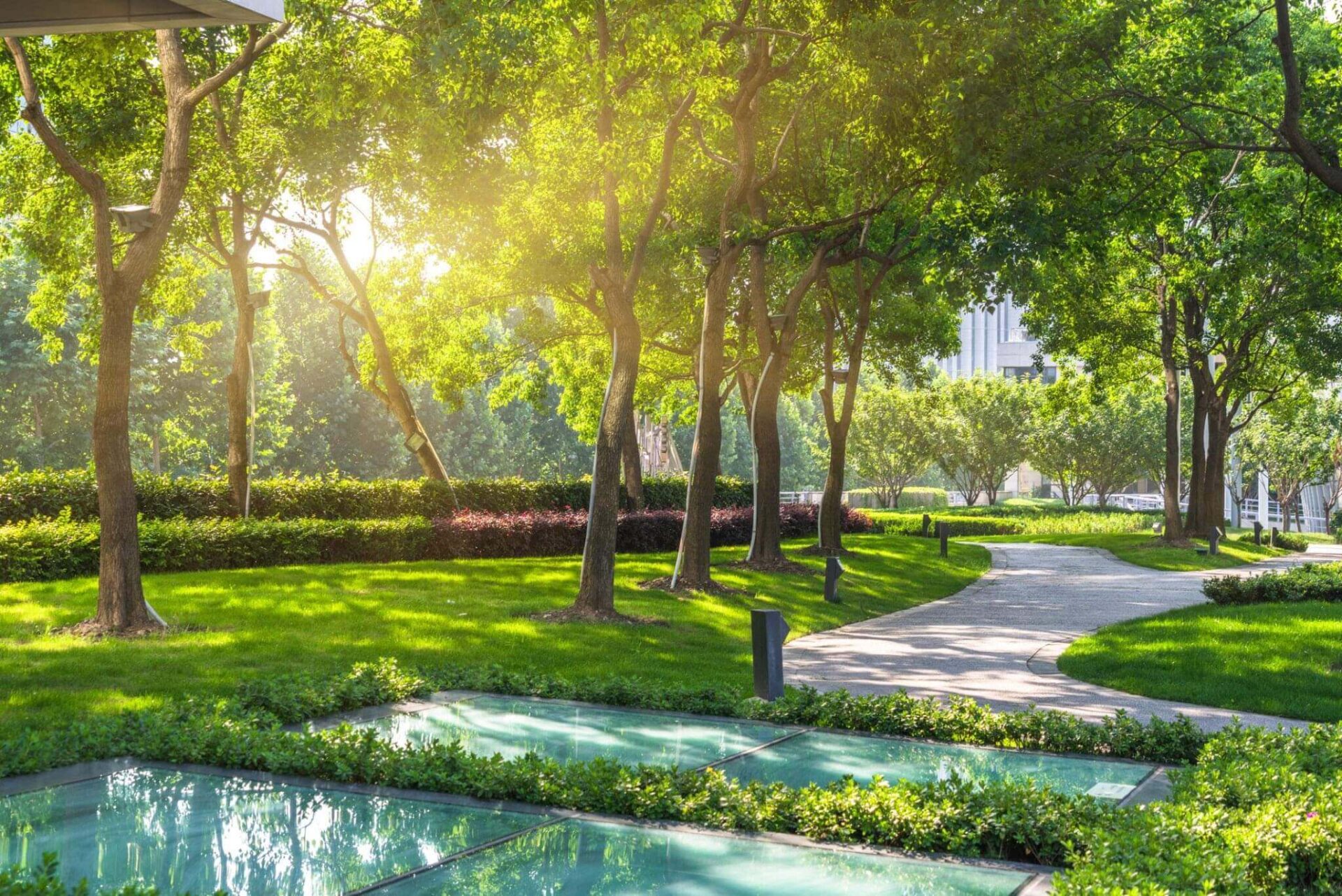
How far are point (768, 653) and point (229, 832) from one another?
15.1 feet

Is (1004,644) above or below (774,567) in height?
below

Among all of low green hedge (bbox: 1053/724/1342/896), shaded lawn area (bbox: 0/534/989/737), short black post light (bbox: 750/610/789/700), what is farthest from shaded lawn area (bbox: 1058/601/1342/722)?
low green hedge (bbox: 1053/724/1342/896)

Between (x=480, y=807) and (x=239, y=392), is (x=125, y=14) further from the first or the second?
(x=239, y=392)

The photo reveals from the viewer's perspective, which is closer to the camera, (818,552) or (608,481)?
(608,481)

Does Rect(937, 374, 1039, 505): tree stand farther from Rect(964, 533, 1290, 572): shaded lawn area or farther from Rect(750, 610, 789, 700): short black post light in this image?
Rect(750, 610, 789, 700): short black post light

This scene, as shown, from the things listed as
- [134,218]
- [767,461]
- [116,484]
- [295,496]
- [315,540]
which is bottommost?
[315,540]

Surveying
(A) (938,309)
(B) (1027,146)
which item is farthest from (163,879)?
(A) (938,309)

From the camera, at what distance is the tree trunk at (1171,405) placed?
35062 mm

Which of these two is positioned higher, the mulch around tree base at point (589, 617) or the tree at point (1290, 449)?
the tree at point (1290, 449)

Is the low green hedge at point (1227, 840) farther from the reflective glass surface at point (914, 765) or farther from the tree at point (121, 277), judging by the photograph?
the tree at point (121, 277)

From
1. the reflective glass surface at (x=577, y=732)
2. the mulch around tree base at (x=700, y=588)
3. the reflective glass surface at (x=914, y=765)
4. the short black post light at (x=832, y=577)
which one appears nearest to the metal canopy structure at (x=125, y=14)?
the reflective glass surface at (x=577, y=732)

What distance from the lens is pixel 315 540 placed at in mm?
21188

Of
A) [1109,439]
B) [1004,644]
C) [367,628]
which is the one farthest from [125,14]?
[1109,439]

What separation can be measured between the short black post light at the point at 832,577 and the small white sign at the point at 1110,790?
11.0 m
